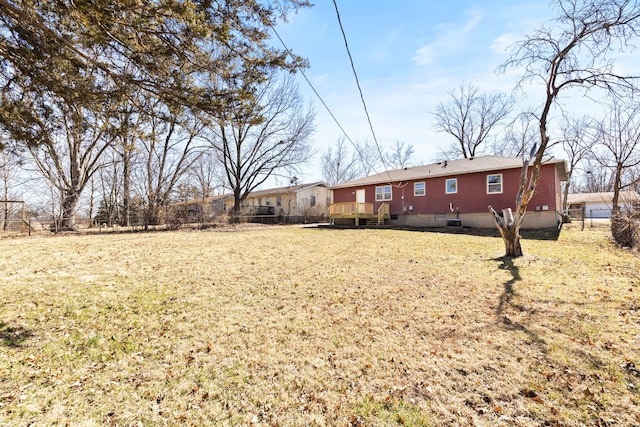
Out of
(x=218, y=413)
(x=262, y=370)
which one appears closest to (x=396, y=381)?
(x=262, y=370)

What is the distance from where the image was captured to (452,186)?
17688mm

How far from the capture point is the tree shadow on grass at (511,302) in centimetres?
384

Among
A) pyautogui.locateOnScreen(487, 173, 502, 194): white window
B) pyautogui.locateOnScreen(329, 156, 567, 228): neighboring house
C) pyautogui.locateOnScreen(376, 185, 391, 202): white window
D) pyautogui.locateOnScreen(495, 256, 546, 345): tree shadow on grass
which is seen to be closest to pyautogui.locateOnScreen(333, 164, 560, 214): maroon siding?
pyautogui.locateOnScreen(329, 156, 567, 228): neighboring house

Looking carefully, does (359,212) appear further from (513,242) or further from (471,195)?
(513,242)

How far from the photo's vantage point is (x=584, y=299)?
16.2 ft

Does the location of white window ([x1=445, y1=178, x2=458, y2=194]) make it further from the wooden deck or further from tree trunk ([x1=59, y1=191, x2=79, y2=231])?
tree trunk ([x1=59, y1=191, x2=79, y2=231])

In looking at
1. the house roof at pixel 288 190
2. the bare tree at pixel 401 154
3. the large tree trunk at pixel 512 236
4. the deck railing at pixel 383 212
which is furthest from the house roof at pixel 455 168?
the bare tree at pixel 401 154

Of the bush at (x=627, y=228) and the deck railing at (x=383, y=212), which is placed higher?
the deck railing at (x=383, y=212)

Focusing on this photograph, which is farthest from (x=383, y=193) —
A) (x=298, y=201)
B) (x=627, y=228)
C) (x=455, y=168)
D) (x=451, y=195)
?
(x=627, y=228)

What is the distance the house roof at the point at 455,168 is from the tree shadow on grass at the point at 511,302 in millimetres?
10200

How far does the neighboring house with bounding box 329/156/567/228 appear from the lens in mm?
14820

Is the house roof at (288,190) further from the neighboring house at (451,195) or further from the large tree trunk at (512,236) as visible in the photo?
the large tree trunk at (512,236)

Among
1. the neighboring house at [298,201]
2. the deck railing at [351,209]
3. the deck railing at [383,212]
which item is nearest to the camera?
the deck railing at [351,209]

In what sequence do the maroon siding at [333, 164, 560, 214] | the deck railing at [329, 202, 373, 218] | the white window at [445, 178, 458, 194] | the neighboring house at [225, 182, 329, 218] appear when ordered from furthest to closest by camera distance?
1. the neighboring house at [225, 182, 329, 218]
2. the deck railing at [329, 202, 373, 218]
3. the white window at [445, 178, 458, 194]
4. the maroon siding at [333, 164, 560, 214]
